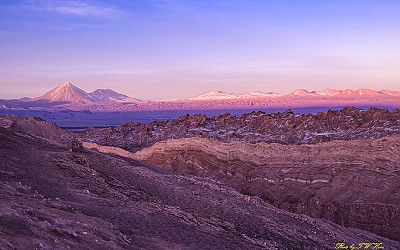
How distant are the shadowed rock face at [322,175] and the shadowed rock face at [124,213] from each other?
1.91 metres

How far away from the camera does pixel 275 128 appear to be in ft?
88.5

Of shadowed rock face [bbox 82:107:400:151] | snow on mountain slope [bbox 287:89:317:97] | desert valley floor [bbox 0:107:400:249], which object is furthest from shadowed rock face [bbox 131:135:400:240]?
snow on mountain slope [bbox 287:89:317:97]

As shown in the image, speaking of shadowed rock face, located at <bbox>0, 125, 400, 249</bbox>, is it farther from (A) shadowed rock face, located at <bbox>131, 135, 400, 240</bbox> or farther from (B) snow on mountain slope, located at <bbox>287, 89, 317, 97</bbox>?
(B) snow on mountain slope, located at <bbox>287, 89, 317, 97</bbox>

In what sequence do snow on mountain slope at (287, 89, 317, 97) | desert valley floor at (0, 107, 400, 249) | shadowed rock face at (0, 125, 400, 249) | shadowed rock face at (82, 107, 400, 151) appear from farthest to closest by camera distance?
snow on mountain slope at (287, 89, 317, 97) → shadowed rock face at (82, 107, 400, 151) → desert valley floor at (0, 107, 400, 249) → shadowed rock face at (0, 125, 400, 249)

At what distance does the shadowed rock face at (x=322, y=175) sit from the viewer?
15062 millimetres

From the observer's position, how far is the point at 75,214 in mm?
7977

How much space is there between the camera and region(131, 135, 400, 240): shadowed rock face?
1506cm

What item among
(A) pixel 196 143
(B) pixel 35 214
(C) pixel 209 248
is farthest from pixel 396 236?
(A) pixel 196 143

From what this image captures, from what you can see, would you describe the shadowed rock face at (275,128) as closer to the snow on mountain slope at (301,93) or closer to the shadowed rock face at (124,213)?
the shadowed rock face at (124,213)

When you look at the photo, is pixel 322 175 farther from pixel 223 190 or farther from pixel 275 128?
pixel 275 128

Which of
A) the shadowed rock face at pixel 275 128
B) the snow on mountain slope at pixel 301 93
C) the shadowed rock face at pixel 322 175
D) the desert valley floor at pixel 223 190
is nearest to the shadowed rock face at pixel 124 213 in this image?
the desert valley floor at pixel 223 190

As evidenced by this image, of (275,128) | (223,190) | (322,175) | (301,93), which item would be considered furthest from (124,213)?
(301,93)

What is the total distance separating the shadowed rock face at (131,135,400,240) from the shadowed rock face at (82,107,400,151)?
6.26ft

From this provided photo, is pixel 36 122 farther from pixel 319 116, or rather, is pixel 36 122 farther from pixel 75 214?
pixel 75 214
